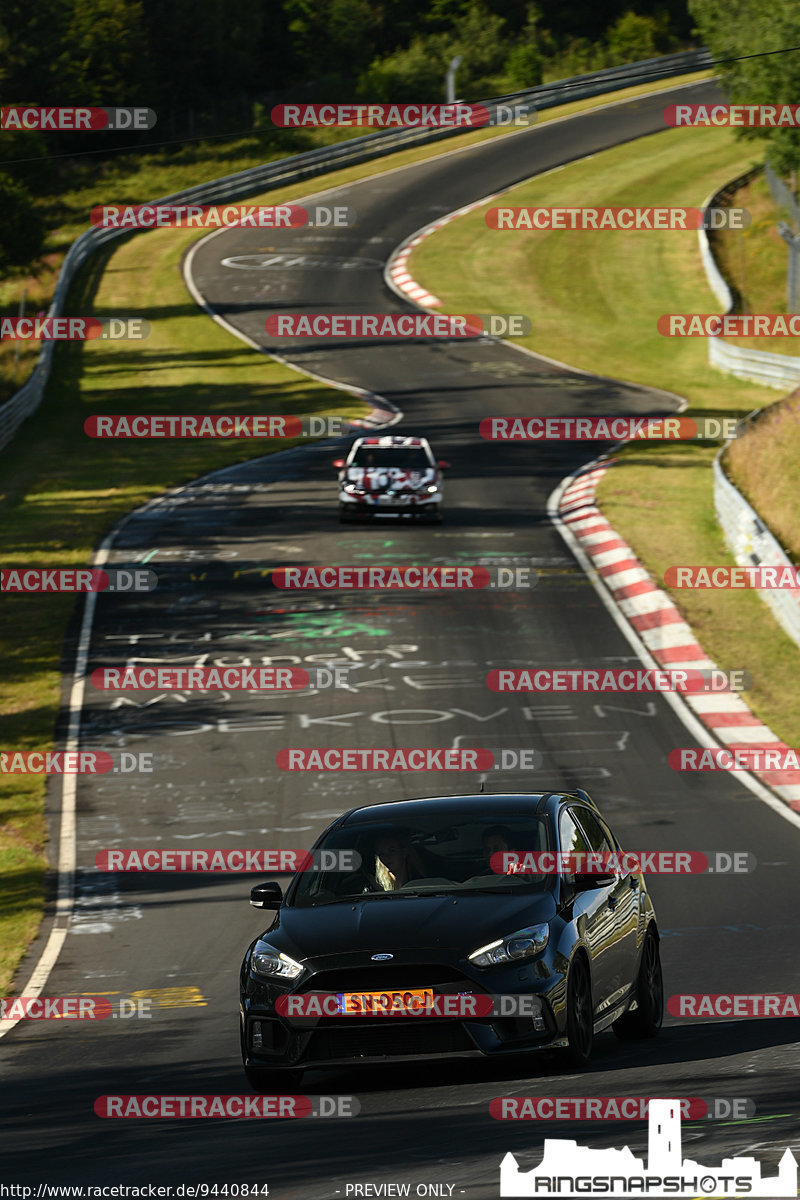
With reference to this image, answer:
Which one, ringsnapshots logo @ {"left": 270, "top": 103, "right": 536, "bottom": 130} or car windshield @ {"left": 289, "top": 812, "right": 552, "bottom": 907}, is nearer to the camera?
car windshield @ {"left": 289, "top": 812, "right": 552, "bottom": 907}

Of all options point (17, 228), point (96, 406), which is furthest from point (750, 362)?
point (17, 228)

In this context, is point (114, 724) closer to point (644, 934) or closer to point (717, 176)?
point (644, 934)

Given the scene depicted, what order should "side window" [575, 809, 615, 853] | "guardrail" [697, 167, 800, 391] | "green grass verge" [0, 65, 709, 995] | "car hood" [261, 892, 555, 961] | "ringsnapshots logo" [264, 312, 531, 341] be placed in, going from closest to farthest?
"car hood" [261, 892, 555, 961] < "side window" [575, 809, 615, 853] < "green grass verge" [0, 65, 709, 995] < "guardrail" [697, 167, 800, 391] < "ringsnapshots logo" [264, 312, 531, 341]

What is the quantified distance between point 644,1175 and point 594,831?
4.13 meters

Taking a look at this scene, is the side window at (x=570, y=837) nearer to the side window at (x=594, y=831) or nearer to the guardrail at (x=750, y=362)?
the side window at (x=594, y=831)

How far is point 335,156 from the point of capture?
80562 millimetres

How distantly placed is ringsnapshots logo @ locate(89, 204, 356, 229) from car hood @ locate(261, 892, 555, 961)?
64.3 meters

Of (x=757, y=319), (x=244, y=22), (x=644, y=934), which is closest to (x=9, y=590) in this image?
(x=644, y=934)

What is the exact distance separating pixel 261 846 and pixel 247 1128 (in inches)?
352

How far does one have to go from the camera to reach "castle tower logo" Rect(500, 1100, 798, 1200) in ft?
21.5

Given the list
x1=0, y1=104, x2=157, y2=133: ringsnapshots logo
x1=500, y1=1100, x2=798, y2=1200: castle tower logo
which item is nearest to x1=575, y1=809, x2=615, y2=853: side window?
x1=500, y1=1100, x2=798, y2=1200: castle tower logo

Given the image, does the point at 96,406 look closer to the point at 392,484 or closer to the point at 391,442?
the point at 391,442

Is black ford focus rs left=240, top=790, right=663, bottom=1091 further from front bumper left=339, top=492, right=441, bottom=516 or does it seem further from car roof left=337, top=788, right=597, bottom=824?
front bumper left=339, top=492, right=441, bottom=516

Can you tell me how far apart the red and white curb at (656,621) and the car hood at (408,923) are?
902 centimetres
